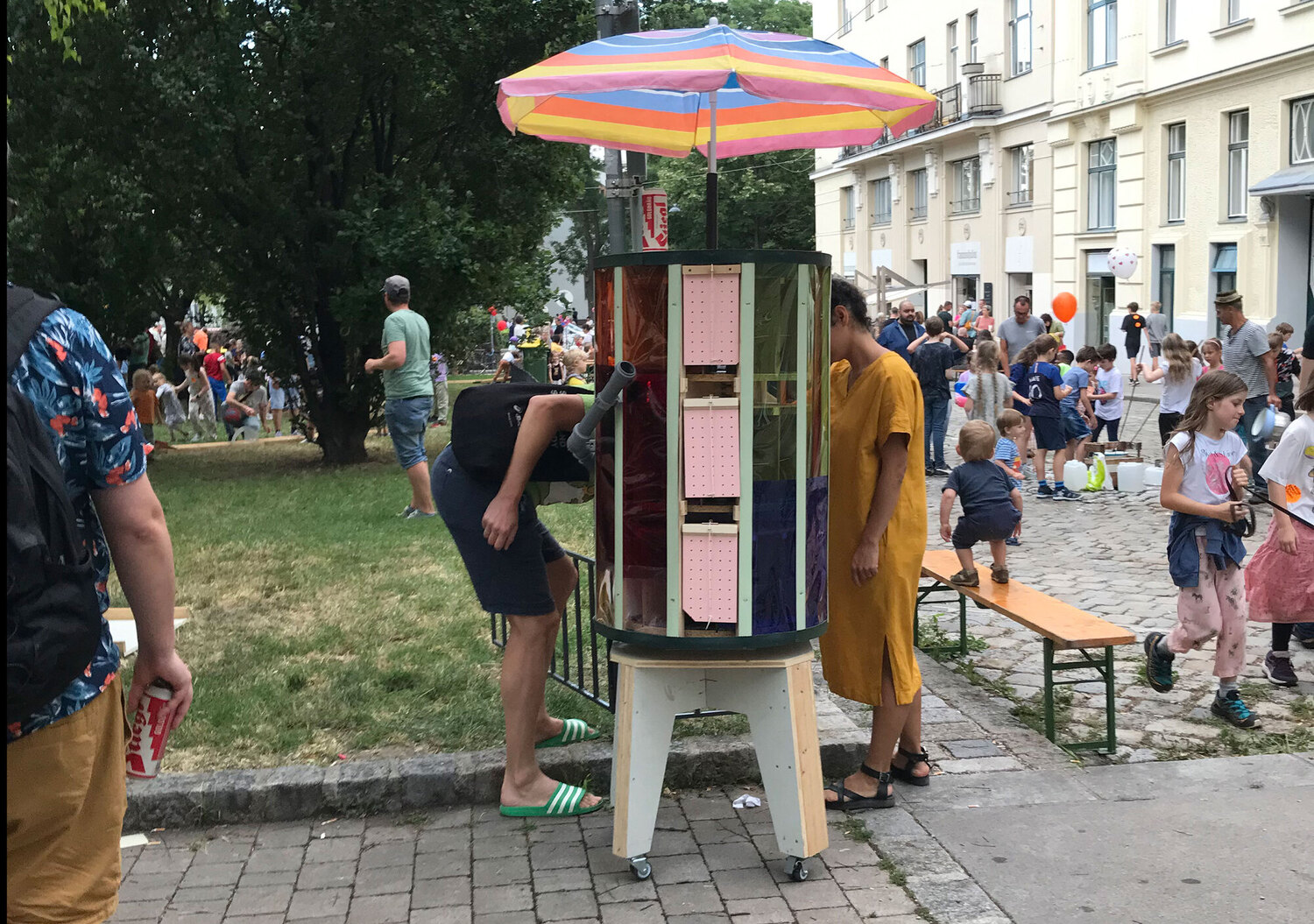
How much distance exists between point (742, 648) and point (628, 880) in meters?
0.82

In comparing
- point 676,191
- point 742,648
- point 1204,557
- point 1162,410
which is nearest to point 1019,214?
point 1162,410

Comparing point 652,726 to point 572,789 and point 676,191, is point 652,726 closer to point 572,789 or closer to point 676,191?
point 572,789

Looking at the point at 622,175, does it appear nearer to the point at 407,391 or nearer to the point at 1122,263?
the point at 407,391

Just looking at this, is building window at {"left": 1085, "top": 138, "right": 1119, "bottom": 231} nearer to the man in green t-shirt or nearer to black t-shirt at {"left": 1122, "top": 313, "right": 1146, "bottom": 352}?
black t-shirt at {"left": 1122, "top": 313, "right": 1146, "bottom": 352}

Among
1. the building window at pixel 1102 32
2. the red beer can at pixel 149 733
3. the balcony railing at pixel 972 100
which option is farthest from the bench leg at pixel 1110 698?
the balcony railing at pixel 972 100

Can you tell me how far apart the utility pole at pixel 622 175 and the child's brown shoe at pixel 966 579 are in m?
5.04

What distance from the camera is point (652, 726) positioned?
13.6ft

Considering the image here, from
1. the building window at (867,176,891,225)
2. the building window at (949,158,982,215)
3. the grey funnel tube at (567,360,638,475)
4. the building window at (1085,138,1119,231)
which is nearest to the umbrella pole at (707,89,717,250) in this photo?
the grey funnel tube at (567,360,638,475)

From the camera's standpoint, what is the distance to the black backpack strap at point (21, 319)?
241 cm

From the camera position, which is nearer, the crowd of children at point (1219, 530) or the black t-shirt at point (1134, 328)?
the crowd of children at point (1219, 530)

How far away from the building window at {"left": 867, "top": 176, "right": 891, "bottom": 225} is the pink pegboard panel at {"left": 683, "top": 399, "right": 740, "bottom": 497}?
41.1 m

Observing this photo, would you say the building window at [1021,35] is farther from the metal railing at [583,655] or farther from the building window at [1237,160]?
the metal railing at [583,655]

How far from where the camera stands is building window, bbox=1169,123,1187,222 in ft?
84.3

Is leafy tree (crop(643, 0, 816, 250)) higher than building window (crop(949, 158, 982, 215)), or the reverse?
leafy tree (crop(643, 0, 816, 250))
